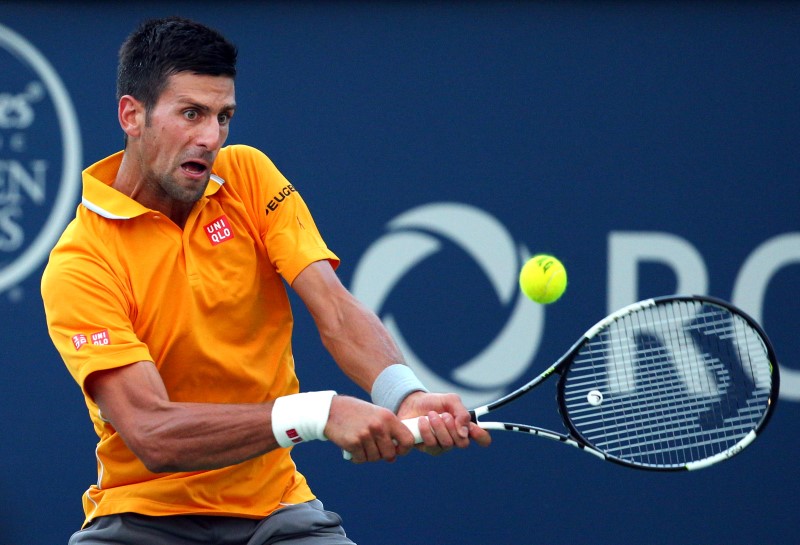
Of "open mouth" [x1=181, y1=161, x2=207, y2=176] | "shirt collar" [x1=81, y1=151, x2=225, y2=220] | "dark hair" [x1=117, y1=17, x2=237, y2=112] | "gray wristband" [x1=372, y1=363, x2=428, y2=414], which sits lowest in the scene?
"gray wristband" [x1=372, y1=363, x2=428, y2=414]

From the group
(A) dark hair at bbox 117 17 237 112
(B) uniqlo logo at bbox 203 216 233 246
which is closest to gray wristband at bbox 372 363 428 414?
(B) uniqlo logo at bbox 203 216 233 246

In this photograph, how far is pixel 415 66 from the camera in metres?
5.29

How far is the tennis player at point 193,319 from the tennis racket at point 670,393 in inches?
16.3

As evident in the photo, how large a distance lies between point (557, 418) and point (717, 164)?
4.16ft

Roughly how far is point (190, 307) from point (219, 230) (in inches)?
9.6

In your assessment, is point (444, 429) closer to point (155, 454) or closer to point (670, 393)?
point (155, 454)

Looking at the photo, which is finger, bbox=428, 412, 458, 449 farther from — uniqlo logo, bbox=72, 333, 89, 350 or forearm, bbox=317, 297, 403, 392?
uniqlo logo, bbox=72, 333, 89, 350

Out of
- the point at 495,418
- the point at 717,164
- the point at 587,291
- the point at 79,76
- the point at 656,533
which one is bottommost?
the point at 656,533

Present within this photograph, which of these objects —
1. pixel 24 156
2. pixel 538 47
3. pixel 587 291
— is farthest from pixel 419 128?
pixel 24 156

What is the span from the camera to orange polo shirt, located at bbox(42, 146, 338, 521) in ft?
10.3

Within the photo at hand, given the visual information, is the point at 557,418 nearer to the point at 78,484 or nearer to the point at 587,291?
the point at 587,291

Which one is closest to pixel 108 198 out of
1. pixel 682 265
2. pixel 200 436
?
pixel 200 436

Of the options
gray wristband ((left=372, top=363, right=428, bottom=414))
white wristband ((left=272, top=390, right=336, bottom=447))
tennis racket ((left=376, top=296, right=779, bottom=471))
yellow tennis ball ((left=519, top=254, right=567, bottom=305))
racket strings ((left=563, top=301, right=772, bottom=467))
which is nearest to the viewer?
white wristband ((left=272, top=390, right=336, bottom=447))

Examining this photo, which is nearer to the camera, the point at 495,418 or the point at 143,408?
the point at 143,408
